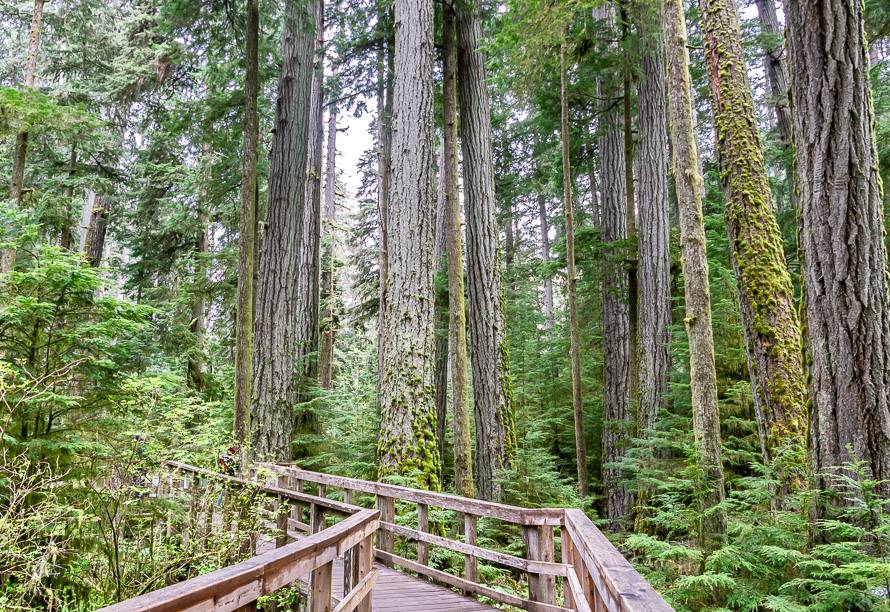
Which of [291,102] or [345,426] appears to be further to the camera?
[345,426]

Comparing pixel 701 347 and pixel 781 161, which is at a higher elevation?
pixel 781 161

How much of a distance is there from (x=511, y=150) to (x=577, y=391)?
1066cm

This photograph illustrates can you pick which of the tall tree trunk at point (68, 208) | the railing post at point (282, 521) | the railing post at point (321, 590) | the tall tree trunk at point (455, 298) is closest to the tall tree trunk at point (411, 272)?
the tall tree trunk at point (455, 298)

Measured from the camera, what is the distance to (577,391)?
908cm

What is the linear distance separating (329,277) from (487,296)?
1713cm

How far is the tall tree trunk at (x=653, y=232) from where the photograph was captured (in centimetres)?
903

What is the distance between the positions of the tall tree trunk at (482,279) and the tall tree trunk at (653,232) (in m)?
2.48

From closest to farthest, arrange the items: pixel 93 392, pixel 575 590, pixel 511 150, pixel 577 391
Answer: pixel 575 590
pixel 93 392
pixel 577 391
pixel 511 150

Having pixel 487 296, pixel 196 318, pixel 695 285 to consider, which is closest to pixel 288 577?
pixel 695 285

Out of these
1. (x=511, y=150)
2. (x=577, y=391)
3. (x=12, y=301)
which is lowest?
(x=577, y=391)

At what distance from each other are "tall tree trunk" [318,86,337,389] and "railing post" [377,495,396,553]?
13012 mm

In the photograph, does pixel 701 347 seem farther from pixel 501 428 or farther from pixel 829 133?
pixel 501 428

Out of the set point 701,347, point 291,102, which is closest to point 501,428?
point 701,347

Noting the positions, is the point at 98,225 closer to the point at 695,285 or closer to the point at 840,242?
the point at 695,285
